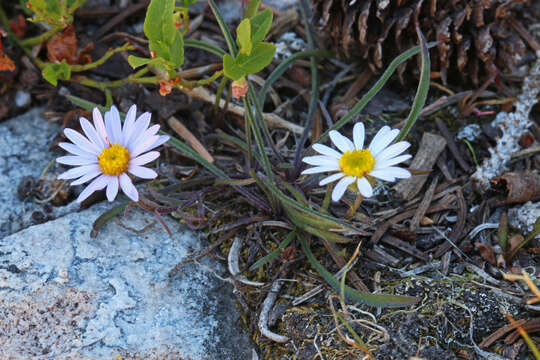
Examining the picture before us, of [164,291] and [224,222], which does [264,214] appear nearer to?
[224,222]

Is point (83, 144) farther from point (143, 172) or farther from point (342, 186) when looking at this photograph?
point (342, 186)

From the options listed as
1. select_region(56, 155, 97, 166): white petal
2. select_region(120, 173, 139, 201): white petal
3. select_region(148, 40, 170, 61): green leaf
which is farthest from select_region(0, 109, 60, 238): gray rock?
select_region(148, 40, 170, 61): green leaf

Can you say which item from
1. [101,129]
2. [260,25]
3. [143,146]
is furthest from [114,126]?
[260,25]

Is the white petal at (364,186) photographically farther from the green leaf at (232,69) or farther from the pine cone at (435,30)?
the pine cone at (435,30)

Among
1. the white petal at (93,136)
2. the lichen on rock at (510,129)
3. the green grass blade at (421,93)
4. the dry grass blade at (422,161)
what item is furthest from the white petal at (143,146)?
the lichen on rock at (510,129)

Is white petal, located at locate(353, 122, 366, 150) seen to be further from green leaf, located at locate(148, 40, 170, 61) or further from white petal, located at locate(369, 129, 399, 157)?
green leaf, located at locate(148, 40, 170, 61)

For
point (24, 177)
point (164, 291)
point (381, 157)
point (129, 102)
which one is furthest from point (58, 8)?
point (381, 157)
